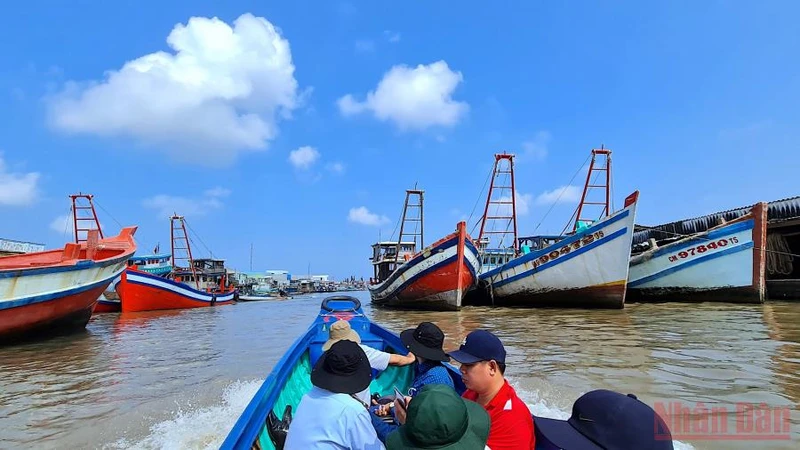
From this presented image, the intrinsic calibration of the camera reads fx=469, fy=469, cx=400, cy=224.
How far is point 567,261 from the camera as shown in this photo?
57.4 ft

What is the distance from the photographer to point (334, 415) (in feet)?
8.11

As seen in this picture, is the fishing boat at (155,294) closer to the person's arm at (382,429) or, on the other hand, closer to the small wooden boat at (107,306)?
the small wooden boat at (107,306)

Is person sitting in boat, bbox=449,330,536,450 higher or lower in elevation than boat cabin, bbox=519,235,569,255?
lower

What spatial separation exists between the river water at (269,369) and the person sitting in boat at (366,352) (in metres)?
1.89

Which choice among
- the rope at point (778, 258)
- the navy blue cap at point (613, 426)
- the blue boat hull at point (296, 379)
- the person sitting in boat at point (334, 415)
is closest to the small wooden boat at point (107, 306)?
the blue boat hull at point (296, 379)

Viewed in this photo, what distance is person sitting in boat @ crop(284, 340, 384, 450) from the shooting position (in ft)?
8.02

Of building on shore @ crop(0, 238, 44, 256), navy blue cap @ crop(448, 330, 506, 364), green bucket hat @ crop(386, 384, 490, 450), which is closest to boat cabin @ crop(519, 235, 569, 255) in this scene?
navy blue cap @ crop(448, 330, 506, 364)

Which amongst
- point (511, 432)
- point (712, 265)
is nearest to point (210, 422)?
Answer: point (511, 432)

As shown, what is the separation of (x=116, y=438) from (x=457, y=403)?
17.7 ft

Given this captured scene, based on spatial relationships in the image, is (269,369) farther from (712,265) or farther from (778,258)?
(778,258)

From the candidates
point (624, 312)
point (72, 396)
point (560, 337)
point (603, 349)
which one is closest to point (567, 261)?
point (624, 312)

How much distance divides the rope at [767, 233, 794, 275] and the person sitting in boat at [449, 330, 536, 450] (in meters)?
23.3
